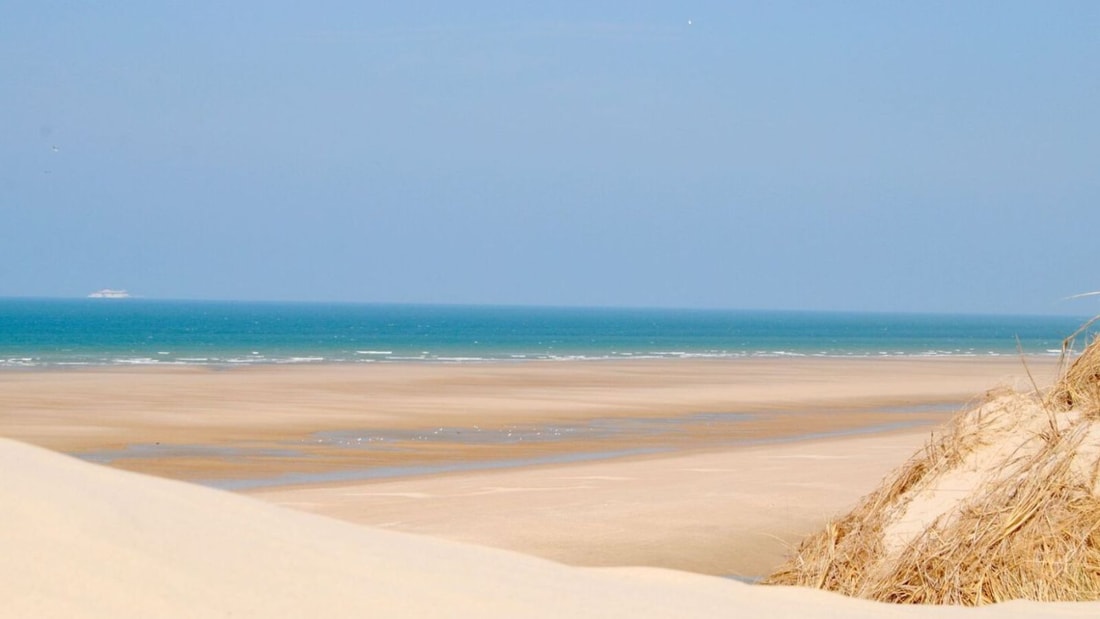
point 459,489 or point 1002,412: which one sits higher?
point 1002,412

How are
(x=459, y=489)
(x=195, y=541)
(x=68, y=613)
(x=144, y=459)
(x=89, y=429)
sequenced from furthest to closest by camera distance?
1. (x=89, y=429)
2. (x=144, y=459)
3. (x=459, y=489)
4. (x=195, y=541)
5. (x=68, y=613)

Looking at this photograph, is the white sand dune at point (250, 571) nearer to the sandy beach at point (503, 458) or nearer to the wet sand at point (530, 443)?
the sandy beach at point (503, 458)

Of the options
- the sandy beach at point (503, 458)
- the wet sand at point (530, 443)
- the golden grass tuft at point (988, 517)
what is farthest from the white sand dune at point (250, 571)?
the wet sand at point (530, 443)

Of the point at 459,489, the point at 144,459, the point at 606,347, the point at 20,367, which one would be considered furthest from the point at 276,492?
the point at 606,347

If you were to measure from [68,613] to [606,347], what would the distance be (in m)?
74.1

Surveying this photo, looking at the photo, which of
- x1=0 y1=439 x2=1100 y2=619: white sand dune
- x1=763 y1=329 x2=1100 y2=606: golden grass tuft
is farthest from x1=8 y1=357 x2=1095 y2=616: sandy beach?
x1=763 y1=329 x2=1100 y2=606: golden grass tuft

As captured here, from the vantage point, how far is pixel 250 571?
4.38 m

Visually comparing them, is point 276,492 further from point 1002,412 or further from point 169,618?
point 169,618

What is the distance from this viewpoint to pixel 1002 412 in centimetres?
835

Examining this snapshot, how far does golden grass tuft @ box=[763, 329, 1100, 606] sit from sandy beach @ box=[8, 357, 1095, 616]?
793 mm

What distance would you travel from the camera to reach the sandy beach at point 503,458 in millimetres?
Answer: 5539

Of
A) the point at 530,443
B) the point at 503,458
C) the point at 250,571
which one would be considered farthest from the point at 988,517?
the point at 530,443

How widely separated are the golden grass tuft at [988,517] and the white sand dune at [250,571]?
1.00m

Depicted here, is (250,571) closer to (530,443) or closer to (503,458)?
Answer: (503,458)
